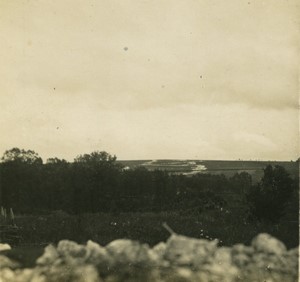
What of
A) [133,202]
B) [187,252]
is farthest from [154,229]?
[133,202]

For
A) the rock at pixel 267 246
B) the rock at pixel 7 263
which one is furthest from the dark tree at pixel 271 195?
the rock at pixel 7 263

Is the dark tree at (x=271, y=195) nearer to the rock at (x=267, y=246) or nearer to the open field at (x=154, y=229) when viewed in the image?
the open field at (x=154, y=229)

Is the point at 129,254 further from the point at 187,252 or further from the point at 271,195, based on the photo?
the point at 271,195

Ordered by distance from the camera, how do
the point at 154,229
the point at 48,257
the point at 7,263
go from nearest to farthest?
the point at 7,263, the point at 48,257, the point at 154,229

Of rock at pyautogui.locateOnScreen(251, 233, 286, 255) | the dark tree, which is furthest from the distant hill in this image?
rock at pyautogui.locateOnScreen(251, 233, 286, 255)

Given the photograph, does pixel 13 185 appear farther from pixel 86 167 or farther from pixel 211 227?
pixel 211 227

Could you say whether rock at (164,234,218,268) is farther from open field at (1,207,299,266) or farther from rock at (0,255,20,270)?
open field at (1,207,299,266)
